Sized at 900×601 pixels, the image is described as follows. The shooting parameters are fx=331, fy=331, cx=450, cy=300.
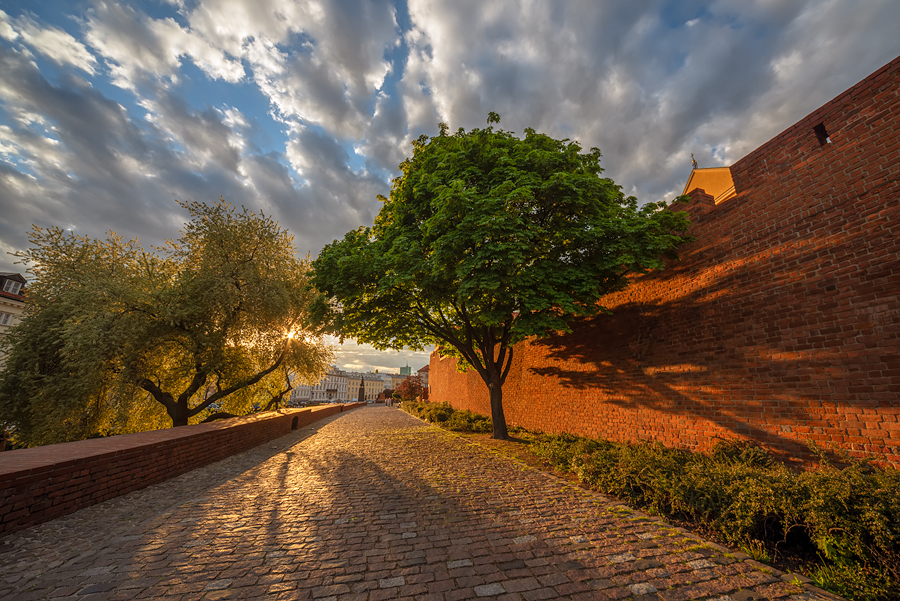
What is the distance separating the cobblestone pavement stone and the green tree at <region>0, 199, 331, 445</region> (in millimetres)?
6718

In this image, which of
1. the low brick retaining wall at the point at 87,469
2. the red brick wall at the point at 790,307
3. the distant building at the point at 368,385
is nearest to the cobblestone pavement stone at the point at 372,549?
the low brick retaining wall at the point at 87,469

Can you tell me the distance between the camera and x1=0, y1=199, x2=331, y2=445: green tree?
11172 mm

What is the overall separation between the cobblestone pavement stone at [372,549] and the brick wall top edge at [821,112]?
732cm

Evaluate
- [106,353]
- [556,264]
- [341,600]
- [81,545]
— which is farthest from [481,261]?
[106,353]

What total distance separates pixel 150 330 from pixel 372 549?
13.0 m

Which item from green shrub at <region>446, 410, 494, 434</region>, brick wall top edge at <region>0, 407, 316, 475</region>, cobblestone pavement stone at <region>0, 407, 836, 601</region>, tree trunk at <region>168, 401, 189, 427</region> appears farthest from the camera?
green shrub at <region>446, 410, 494, 434</region>

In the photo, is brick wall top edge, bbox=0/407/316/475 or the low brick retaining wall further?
brick wall top edge, bbox=0/407/316/475

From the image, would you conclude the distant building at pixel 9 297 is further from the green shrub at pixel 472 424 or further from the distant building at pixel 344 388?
the distant building at pixel 344 388

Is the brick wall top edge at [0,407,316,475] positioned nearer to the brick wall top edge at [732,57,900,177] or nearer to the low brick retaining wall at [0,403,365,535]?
the low brick retaining wall at [0,403,365,535]

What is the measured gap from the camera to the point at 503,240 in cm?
793


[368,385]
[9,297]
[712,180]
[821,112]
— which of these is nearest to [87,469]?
[821,112]

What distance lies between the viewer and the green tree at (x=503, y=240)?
24.4ft

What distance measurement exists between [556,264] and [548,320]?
4.65ft

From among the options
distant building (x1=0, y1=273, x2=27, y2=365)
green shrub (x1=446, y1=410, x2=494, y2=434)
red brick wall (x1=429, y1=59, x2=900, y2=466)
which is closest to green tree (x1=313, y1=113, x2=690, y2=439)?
red brick wall (x1=429, y1=59, x2=900, y2=466)
